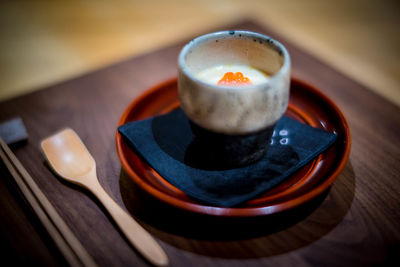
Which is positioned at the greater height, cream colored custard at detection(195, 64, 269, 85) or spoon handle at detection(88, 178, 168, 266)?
cream colored custard at detection(195, 64, 269, 85)

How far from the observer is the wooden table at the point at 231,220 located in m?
0.48

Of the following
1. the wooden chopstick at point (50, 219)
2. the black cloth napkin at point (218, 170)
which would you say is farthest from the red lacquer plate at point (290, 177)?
the wooden chopstick at point (50, 219)

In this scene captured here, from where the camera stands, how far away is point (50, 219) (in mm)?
502

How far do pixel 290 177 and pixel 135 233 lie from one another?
269 millimetres

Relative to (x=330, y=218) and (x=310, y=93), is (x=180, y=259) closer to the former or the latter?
(x=330, y=218)

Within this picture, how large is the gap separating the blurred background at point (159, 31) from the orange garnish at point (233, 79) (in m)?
0.55

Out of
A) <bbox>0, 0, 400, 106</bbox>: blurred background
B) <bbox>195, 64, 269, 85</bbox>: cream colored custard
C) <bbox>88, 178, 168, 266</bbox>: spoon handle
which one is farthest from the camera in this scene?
<bbox>0, 0, 400, 106</bbox>: blurred background

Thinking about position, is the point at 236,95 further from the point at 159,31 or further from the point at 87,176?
the point at 159,31

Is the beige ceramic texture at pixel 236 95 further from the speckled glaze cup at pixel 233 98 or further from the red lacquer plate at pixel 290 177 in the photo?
the red lacquer plate at pixel 290 177

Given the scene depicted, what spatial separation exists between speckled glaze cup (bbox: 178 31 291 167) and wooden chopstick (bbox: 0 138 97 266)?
0.25m

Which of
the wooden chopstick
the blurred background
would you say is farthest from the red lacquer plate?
the blurred background

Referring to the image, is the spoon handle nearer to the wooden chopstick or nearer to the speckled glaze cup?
the wooden chopstick

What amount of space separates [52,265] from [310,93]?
59 cm

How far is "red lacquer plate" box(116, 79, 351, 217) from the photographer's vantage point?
47 centimetres
